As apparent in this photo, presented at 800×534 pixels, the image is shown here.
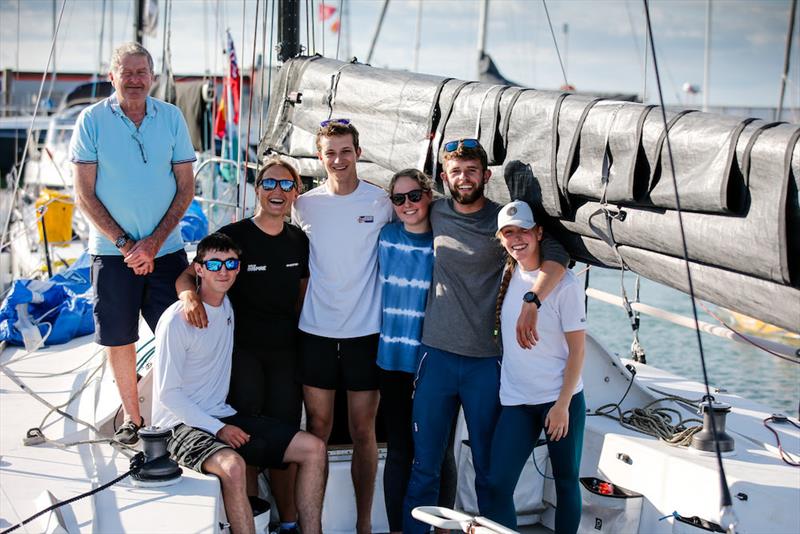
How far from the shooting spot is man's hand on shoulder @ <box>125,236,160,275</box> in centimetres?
375

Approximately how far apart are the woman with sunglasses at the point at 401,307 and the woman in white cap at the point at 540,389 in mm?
367

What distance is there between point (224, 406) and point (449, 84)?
5.45 ft

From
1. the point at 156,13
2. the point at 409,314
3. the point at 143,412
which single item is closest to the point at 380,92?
the point at 409,314

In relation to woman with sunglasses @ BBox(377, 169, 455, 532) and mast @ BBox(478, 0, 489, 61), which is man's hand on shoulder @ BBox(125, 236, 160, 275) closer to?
woman with sunglasses @ BBox(377, 169, 455, 532)

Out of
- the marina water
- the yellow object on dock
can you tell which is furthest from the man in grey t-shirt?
the marina water

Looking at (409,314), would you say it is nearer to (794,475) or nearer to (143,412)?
(143,412)

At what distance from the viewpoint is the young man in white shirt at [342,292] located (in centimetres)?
362

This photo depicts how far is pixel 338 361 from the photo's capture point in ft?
12.1

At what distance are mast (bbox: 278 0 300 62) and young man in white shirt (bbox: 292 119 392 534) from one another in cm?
189

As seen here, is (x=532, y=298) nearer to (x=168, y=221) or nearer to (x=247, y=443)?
(x=247, y=443)

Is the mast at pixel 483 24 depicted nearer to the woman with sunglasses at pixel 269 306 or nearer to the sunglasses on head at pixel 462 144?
the woman with sunglasses at pixel 269 306

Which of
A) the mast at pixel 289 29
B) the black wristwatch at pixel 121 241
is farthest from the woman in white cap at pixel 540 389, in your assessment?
the mast at pixel 289 29

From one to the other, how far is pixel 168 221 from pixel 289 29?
6.51 feet

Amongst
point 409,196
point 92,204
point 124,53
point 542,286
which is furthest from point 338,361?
point 124,53
